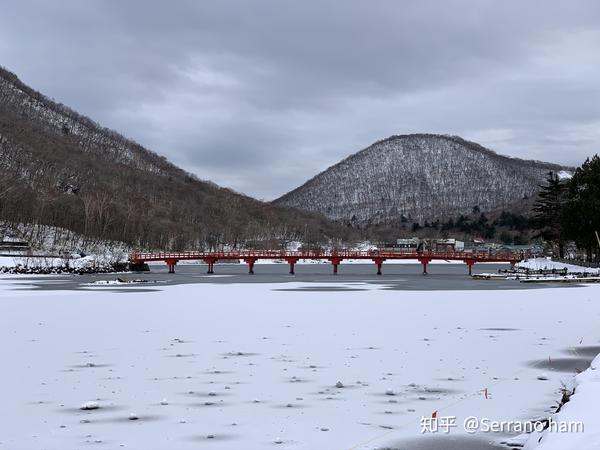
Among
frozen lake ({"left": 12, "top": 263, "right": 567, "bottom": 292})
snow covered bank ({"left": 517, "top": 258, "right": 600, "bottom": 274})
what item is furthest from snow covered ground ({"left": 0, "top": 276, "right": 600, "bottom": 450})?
snow covered bank ({"left": 517, "top": 258, "right": 600, "bottom": 274})

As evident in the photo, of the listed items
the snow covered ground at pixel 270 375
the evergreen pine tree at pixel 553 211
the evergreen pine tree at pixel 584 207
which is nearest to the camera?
the snow covered ground at pixel 270 375

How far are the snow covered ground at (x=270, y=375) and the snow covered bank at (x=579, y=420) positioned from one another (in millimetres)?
1235

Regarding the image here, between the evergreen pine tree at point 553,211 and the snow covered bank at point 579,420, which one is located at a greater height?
the evergreen pine tree at point 553,211

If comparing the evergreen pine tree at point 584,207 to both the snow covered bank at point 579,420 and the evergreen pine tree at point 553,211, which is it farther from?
the snow covered bank at point 579,420

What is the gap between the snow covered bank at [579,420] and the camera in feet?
Result: 29.3

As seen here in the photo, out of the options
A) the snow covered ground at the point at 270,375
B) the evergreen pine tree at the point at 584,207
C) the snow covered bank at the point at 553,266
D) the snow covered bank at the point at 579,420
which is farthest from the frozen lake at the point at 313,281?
the snow covered bank at the point at 579,420

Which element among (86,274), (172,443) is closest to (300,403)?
(172,443)

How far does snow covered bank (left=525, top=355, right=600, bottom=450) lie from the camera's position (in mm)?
8938

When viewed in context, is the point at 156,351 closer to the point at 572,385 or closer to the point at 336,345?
the point at 336,345

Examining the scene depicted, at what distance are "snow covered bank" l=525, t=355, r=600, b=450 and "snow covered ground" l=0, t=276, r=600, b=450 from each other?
1.23 metres

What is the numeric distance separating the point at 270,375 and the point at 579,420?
351 inches

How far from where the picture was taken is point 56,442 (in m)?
11.1

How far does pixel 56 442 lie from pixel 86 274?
100524mm

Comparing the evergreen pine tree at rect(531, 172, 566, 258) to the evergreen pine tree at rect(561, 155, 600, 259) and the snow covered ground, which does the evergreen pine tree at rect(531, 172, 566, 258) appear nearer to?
the evergreen pine tree at rect(561, 155, 600, 259)
